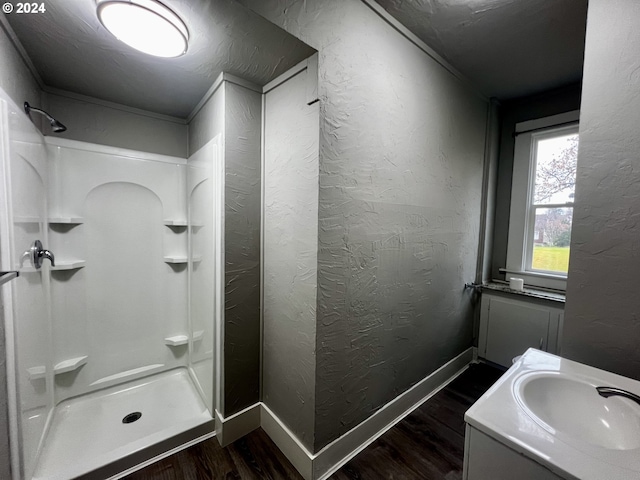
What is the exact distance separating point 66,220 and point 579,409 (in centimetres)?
291

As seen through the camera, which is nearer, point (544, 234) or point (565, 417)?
point (565, 417)

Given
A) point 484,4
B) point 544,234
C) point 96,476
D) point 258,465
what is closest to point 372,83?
point 484,4

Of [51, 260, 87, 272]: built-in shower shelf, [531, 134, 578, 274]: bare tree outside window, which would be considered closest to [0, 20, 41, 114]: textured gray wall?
[51, 260, 87, 272]: built-in shower shelf

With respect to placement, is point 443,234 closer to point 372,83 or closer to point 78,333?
point 372,83

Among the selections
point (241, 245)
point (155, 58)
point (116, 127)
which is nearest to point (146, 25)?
point (155, 58)

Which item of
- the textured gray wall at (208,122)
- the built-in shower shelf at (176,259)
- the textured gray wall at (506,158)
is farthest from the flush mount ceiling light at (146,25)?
the textured gray wall at (506,158)

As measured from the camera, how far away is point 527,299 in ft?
7.16

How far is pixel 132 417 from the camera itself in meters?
1.83

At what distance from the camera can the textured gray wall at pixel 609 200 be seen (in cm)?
96

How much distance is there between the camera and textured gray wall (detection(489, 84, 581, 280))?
230 cm

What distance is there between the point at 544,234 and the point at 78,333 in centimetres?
389

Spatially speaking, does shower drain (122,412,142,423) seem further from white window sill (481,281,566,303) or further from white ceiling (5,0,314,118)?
white window sill (481,281,566,303)

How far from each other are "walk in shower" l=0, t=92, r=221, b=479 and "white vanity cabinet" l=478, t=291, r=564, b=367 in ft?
7.83

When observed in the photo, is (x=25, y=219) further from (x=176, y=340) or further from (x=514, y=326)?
(x=514, y=326)
